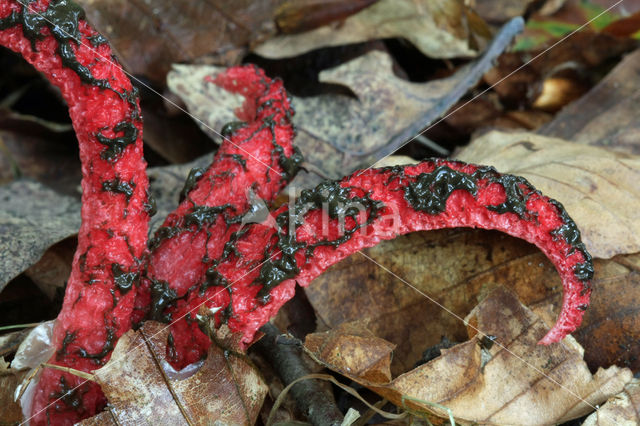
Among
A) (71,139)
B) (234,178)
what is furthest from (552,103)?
(71,139)

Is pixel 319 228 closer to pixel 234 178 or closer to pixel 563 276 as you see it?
pixel 234 178

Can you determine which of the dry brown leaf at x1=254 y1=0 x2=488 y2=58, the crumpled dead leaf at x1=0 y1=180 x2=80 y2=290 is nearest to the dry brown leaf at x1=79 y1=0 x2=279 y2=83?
the dry brown leaf at x1=254 y1=0 x2=488 y2=58

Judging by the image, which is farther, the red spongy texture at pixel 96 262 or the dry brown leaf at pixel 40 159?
the dry brown leaf at pixel 40 159

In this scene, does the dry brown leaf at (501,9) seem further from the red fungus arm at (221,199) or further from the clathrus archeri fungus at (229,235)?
the clathrus archeri fungus at (229,235)

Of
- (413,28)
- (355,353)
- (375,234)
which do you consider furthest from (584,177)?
(413,28)

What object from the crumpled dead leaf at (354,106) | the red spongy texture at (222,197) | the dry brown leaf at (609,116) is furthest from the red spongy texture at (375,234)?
the dry brown leaf at (609,116)

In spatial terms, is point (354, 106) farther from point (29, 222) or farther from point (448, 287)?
point (29, 222)

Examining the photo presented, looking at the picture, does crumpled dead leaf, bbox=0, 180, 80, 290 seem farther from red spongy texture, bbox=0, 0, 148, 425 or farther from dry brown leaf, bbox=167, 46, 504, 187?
dry brown leaf, bbox=167, 46, 504, 187
